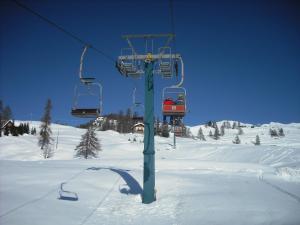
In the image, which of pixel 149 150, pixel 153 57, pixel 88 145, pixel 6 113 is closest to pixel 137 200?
pixel 149 150

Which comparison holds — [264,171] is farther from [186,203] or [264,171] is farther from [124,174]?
[186,203]

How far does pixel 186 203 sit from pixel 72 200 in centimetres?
464

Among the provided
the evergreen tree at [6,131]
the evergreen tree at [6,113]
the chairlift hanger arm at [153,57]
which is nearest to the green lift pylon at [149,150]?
the chairlift hanger arm at [153,57]

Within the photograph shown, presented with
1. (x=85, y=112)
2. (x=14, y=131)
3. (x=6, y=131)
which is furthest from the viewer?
(x=6, y=131)

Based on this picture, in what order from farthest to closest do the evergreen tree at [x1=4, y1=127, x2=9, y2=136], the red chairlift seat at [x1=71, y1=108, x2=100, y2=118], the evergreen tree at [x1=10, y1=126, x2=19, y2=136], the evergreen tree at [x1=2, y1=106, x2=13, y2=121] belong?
the evergreen tree at [x1=2, y1=106, x2=13, y2=121], the evergreen tree at [x1=4, y1=127, x2=9, y2=136], the evergreen tree at [x1=10, y1=126, x2=19, y2=136], the red chairlift seat at [x1=71, y1=108, x2=100, y2=118]

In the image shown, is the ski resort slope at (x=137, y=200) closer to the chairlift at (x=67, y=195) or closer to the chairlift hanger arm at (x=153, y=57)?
the chairlift at (x=67, y=195)

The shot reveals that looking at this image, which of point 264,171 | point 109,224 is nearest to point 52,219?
point 109,224

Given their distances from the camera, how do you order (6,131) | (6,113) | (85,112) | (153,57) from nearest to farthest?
(85,112), (153,57), (6,131), (6,113)

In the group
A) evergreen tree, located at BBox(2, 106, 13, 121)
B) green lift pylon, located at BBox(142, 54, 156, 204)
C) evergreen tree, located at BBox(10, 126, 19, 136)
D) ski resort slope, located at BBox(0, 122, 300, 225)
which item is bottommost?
ski resort slope, located at BBox(0, 122, 300, 225)

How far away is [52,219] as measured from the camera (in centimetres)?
1109

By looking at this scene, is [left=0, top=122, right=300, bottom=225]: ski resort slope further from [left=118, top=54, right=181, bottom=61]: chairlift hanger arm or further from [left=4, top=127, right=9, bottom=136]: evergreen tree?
[left=4, top=127, right=9, bottom=136]: evergreen tree

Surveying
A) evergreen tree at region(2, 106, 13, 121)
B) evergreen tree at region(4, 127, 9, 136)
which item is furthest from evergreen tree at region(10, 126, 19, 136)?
evergreen tree at region(2, 106, 13, 121)

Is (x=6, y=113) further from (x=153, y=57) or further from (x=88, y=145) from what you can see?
(x=153, y=57)

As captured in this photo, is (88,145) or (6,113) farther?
(6,113)
